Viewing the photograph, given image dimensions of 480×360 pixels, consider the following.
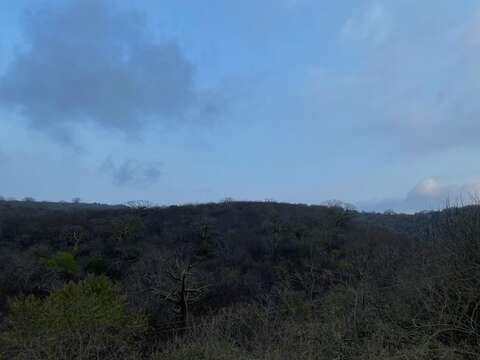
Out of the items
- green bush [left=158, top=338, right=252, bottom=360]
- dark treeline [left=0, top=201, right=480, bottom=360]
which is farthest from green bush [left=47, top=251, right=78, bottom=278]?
green bush [left=158, top=338, right=252, bottom=360]

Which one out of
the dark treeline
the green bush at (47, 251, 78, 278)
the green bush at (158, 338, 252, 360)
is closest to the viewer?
the dark treeline

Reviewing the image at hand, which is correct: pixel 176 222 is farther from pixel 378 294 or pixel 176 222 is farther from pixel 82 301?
pixel 378 294

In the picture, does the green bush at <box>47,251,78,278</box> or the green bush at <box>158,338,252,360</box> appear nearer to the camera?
the green bush at <box>158,338,252,360</box>

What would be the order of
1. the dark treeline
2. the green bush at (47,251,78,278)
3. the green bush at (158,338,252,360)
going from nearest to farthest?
1. the dark treeline
2. the green bush at (158,338,252,360)
3. the green bush at (47,251,78,278)

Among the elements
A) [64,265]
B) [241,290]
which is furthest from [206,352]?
[64,265]

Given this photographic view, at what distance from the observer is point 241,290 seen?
47250 mm

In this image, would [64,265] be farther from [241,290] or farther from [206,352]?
[206,352]

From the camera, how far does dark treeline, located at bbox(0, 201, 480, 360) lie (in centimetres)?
915

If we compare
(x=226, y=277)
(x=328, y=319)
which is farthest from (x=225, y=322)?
(x=226, y=277)

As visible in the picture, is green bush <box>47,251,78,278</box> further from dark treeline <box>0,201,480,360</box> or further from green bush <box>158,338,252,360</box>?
green bush <box>158,338,252,360</box>

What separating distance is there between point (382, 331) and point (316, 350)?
128 cm

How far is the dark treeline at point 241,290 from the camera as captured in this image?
30.0 ft

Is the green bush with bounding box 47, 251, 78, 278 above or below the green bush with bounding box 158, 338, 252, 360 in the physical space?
below

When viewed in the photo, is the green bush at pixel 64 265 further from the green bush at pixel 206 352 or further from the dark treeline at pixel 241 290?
the green bush at pixel 206 352
